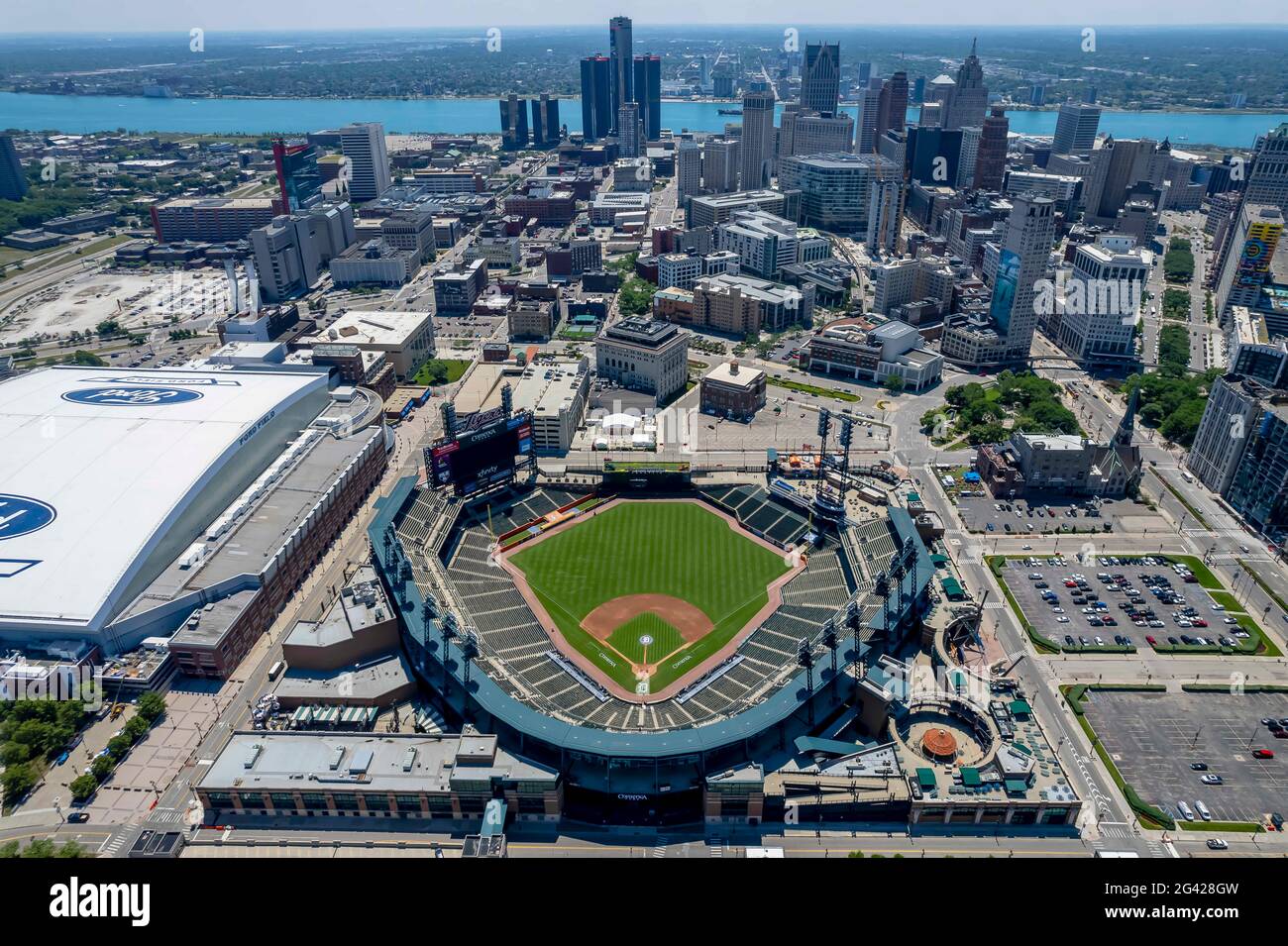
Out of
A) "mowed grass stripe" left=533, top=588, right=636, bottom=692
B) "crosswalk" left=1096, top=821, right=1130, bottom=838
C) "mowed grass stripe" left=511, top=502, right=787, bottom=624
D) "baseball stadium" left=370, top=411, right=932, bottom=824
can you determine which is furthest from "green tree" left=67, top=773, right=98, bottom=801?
"crosswalk" left=1096, top=821, right=1130, bottom=838

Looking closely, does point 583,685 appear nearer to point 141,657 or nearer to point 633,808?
point 633,808

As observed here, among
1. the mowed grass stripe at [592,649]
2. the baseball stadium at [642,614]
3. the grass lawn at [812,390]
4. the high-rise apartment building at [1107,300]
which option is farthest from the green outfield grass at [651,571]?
the high-rise apartment building at [1107,300]

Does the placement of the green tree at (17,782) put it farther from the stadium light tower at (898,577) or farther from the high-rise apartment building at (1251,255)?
the high-rise apartment building at (1251,255)

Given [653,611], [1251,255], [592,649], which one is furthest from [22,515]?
[1251,255]

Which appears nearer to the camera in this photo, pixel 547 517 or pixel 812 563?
pixel 812 563

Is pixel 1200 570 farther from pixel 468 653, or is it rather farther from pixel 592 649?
pixel 468 653

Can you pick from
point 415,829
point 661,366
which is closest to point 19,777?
point 415,829
